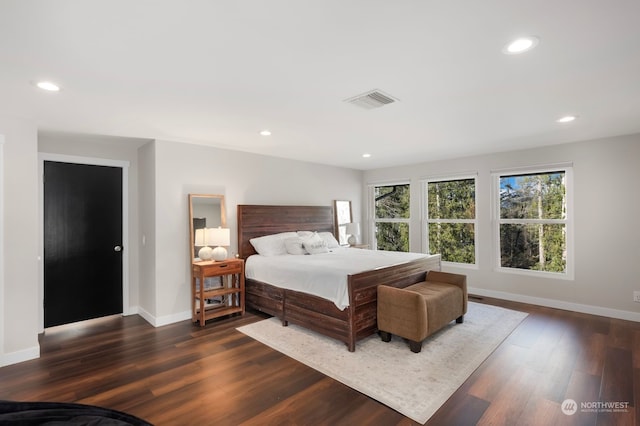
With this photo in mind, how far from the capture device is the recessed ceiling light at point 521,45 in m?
1.77

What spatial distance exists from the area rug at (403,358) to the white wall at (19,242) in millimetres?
2101

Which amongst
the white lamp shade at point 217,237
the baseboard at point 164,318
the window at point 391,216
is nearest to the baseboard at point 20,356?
the baseboard at point 164,318

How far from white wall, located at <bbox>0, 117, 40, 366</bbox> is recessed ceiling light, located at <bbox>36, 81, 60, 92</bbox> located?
1097mm

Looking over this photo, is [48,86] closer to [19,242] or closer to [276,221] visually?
[19,242]

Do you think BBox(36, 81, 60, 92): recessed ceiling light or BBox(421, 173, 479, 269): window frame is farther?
BBox(421, 173, 479, 269): window frame

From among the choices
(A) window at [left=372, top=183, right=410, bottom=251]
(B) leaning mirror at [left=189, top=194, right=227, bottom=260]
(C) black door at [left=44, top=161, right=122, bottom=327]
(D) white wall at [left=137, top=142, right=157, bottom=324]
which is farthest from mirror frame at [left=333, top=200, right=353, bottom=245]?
(C) black door at [left=44, top=161, right=122, bottom=327]

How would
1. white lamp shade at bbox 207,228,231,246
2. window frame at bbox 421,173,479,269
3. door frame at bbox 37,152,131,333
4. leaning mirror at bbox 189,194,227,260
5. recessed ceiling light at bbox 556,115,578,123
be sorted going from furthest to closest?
1. window frame at bbox 421,173,479,269
2. leaning mirror at bbox 189,194,227,260
3. white lamp shade at bbox 207,228,231,246
4. door frame at bbox 37,152,131,333
5. recessed ceiling light at bbox 556,115,578,123

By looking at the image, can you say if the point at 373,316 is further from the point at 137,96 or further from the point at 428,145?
the point at 137,96

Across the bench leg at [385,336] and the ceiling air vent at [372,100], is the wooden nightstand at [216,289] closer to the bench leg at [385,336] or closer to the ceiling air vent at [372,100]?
the bench leg at [385,336]

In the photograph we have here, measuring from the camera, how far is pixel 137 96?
8.34 feet

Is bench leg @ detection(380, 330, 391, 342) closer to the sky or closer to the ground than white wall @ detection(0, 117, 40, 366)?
closer to the ground

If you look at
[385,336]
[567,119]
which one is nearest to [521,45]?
[567,119]

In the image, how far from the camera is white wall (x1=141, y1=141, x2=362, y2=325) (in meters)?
3.97

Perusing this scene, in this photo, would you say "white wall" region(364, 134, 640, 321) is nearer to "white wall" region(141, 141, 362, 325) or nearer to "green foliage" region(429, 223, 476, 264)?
"green foliage" region(429, 223, 476, 264)
